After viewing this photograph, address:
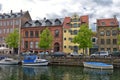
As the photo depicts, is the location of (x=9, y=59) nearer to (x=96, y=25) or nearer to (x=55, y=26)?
(x=55, y=26)

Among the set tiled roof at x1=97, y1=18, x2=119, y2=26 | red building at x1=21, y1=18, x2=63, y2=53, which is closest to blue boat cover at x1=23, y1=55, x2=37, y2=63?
red building at x1=21, y1=18, x2=63, y2=53

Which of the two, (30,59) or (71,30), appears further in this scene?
(71,30)

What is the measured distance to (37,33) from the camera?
285 ft

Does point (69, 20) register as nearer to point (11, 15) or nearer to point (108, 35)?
point (108, 35)

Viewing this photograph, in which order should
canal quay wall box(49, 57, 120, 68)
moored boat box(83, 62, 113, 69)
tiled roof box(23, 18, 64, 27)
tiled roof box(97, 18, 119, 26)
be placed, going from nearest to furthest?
moored boat box(83, 62, 113, 69) → canal quay wall box(49, 57, 120, 68) → tiled roof box(97, 18, 119, 26) → tiled roof box(23, 18, 64, 27)

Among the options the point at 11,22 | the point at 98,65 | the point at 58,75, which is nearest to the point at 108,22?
the point at 98,65

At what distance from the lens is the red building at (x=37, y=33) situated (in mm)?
82625

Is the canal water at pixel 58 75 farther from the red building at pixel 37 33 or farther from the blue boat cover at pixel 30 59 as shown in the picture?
the red building at pixel 37 33

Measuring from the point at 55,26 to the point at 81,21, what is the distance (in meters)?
9.93

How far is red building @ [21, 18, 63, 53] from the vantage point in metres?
82.6

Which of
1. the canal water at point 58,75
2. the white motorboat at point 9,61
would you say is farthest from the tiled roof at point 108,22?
the canal water at point 58,75

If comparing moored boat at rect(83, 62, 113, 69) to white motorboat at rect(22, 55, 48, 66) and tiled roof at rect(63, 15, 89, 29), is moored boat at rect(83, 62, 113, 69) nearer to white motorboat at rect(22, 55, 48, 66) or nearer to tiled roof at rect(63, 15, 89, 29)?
white motorboat at rect(22, 55, 48, 66)

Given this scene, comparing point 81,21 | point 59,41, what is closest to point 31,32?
point 59,41

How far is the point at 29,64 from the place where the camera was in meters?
60.7
